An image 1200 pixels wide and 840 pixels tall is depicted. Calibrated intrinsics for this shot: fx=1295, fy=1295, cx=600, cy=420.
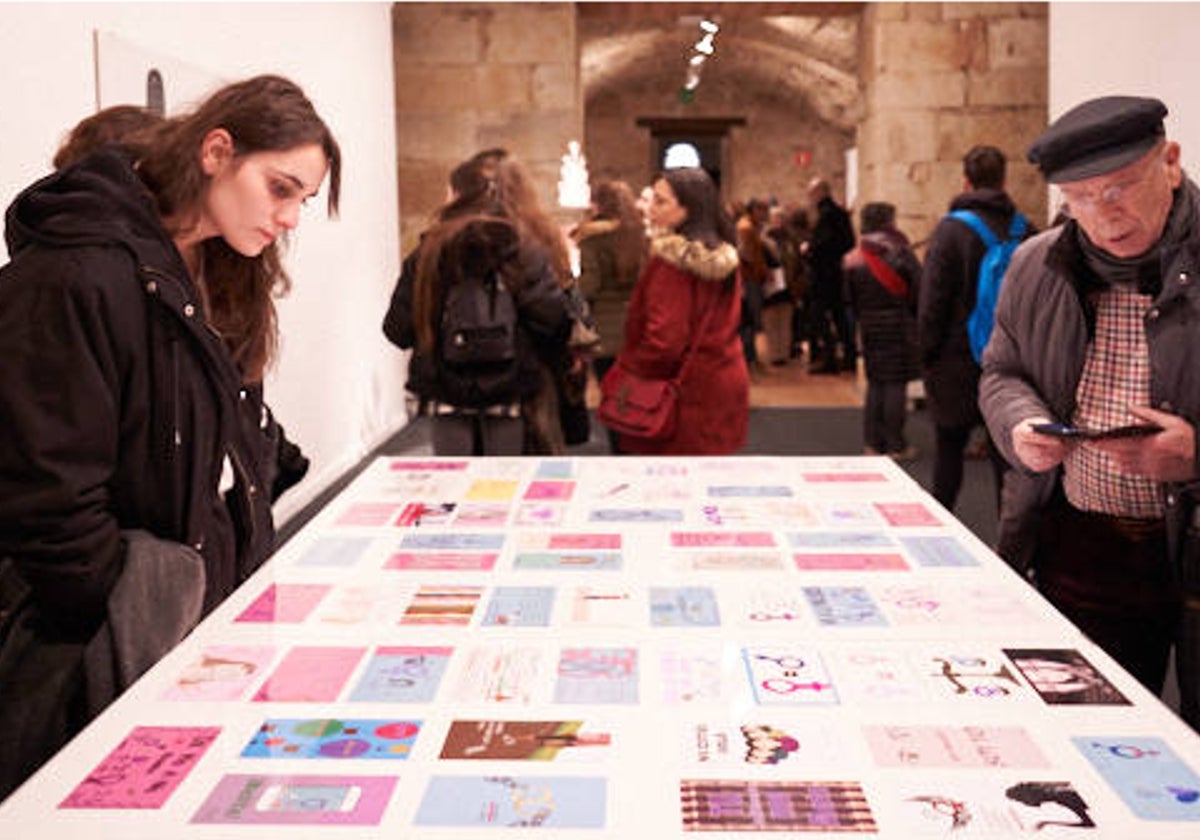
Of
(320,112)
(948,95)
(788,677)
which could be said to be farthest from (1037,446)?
(948,95)

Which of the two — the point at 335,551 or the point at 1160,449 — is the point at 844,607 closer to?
the point at 1160,449

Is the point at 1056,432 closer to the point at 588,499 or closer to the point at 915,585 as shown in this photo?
the point at 915,585

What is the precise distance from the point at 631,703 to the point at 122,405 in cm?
88

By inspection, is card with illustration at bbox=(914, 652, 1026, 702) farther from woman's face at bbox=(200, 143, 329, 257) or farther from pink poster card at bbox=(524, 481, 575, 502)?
woman's face at bbox=(200, 143, 329, 257)

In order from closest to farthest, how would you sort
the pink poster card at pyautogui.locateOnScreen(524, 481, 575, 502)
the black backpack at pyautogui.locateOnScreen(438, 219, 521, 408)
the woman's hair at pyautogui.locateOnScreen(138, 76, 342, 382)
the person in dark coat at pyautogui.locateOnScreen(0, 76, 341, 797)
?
the person in dark coat at pyautogui.locateOnScreen(0, 76, 341, 797)
the woman's hair at pyautogui.locateOnScreen(138, 76, 342, 382)
the pink poster card at pyautogui.locateOnScreen(524, 481, 575, 502)
the black backpack at pyautogui.locateOnScreen(438, 219, 521, 408)

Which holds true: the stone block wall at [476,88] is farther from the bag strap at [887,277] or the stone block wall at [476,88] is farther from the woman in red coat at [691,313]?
the woman in red coat at [691,313]

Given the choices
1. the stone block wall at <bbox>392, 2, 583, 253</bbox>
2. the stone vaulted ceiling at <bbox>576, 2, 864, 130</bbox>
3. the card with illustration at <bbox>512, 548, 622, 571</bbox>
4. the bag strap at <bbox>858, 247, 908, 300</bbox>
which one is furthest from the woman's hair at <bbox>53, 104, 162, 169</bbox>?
the stone vaulted ceiling at <bbox>576, 2, 864, 130</bbox>

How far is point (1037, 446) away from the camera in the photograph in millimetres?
2271

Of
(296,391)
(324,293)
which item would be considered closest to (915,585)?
(296,391)

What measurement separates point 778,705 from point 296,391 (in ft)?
15.9

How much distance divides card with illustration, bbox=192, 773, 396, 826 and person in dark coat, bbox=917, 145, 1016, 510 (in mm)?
3644

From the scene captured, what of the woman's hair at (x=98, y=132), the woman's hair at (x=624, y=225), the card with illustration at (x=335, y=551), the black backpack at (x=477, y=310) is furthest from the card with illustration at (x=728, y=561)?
Answer: the woman's hair at (x=624, y=225)

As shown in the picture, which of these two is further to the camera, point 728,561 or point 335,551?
point 335,551

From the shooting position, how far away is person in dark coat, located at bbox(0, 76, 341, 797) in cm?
175
